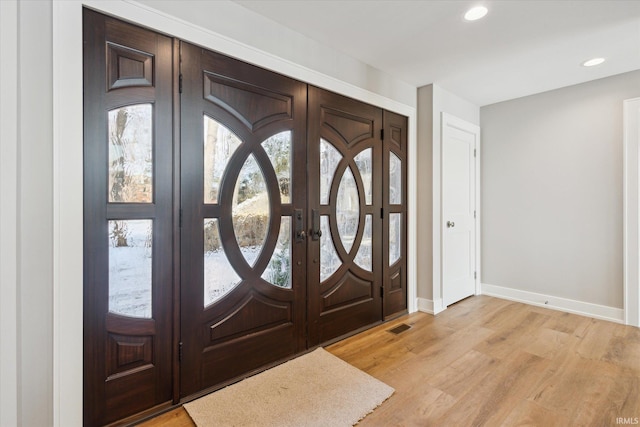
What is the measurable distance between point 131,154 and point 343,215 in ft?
5.83

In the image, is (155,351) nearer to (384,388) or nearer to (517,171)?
(384,388)

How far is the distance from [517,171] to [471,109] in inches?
40.6

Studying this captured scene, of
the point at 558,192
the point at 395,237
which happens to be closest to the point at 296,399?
the point at 395,237

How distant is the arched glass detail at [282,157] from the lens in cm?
229

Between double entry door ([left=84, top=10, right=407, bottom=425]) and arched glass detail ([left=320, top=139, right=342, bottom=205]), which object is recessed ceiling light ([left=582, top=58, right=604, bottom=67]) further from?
arched glass detail ([left=320, top=139, right=342, bottom=205])

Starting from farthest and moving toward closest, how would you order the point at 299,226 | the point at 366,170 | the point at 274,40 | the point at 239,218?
the point at 366,170, the point at 299,226, the point at 274,40, the point at 239,218

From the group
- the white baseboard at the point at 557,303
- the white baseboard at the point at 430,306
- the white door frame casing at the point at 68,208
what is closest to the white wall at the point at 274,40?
the white door frame casing at the point at 68,208

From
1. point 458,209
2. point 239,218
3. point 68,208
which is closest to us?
point 68,208

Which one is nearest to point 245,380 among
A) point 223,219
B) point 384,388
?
point 384,388

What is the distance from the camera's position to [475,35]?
2.50 metres

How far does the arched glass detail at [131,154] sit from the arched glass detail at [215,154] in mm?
321

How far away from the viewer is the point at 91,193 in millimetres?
1571

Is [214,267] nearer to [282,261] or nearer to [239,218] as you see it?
[239,218]

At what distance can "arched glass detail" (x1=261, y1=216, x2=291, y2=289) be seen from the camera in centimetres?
232
